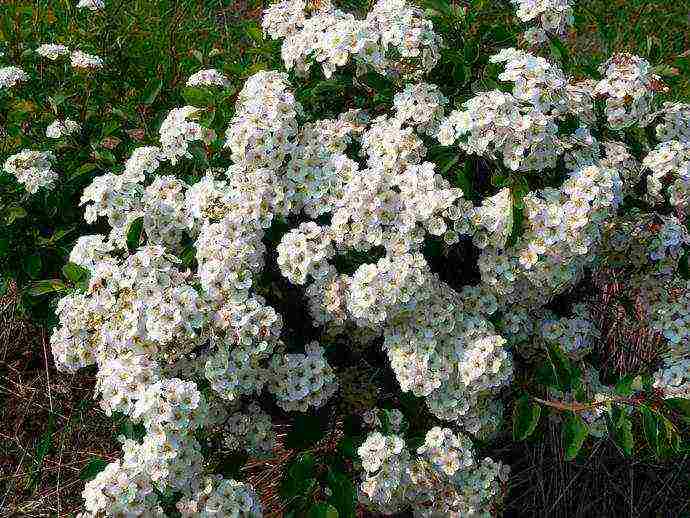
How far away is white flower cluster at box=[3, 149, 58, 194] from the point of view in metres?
2.85

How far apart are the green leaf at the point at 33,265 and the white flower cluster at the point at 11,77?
75 centimetres

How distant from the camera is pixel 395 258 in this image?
2143mm

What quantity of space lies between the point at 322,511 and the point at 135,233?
0.95 meters

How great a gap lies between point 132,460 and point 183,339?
32cm

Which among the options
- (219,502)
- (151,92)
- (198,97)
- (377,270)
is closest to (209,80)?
(198,97)

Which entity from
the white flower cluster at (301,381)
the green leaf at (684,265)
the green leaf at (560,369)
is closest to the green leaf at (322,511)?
the white flower cluster at (301,381)

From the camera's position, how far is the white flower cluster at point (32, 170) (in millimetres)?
2848

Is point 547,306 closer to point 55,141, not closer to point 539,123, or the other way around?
point 539,123

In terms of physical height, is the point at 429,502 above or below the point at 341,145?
below

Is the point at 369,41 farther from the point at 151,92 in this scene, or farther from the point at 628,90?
the point at 151,92

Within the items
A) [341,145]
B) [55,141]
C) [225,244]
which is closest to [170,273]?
[225,244]

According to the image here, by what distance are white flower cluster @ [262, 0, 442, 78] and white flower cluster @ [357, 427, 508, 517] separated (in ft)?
3.51

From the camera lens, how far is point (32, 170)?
2.86 m

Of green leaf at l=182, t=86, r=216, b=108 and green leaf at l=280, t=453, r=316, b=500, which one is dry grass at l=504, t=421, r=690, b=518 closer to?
green leaf at l=280, t=453, r=316, b=500
